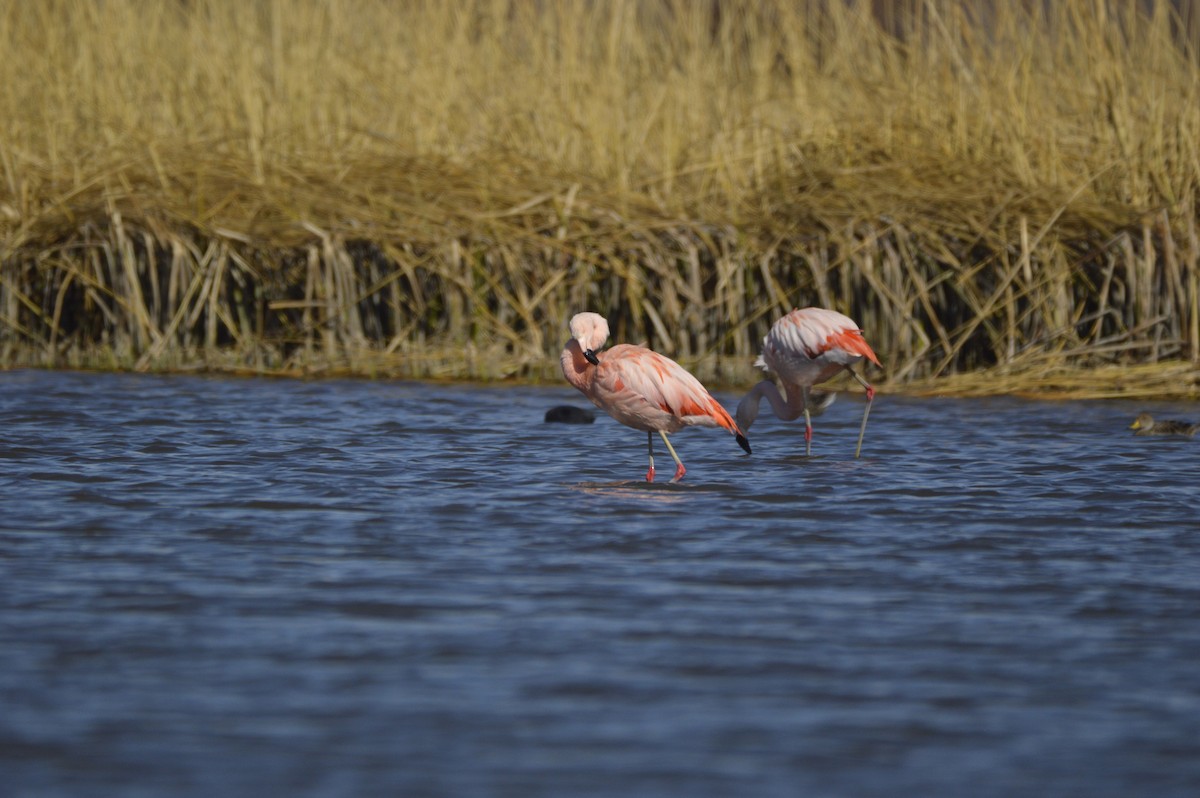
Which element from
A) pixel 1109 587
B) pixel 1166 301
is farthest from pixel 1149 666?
pixel 1166 301

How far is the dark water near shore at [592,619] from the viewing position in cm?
348

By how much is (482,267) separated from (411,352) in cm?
65

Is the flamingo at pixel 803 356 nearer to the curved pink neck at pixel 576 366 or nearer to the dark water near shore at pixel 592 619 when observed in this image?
the dark water near shore at pixel 592 619

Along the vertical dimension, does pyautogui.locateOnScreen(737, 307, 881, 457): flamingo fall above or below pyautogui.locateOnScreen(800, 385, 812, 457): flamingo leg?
above

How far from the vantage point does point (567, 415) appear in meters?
9.20

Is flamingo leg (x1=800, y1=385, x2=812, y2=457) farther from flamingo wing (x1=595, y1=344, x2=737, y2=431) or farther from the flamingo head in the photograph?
the flamingo head

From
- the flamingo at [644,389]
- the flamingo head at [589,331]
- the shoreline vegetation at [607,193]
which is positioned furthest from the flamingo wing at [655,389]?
the shoreline vegetation at [607,193]

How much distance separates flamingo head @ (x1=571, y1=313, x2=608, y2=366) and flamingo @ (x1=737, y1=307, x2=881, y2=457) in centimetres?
102

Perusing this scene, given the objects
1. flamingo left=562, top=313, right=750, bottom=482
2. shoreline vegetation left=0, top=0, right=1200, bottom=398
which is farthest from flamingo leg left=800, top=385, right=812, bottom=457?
shoreline vegetation left=0, top=0, right=1200, bottom=398

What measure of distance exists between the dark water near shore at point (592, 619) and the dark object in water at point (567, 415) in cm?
91

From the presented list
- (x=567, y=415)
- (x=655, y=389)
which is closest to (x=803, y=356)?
(x=655, y=389)

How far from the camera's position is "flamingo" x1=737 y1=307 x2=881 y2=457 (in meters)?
7.71

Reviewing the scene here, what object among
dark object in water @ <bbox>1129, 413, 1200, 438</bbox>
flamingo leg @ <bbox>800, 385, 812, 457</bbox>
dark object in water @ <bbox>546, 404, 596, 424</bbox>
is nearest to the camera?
flamingo leg @ <bbox>800, 385, 812, 457</bbox>

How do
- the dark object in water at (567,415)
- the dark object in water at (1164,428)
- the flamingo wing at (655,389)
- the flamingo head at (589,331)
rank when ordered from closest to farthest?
the flamingo head at (589,331), the flamingo wing at (655,389), the dark object in water at (1164,428), the dark object in water at (567,415)
